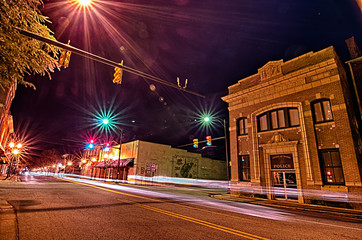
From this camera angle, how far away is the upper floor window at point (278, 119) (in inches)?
640

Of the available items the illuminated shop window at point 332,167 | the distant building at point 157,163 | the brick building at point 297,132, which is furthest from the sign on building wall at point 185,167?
the illuminated shop window at point 332,167

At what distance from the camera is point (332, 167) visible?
13406 mm

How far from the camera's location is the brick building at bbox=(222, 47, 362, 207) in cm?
1323

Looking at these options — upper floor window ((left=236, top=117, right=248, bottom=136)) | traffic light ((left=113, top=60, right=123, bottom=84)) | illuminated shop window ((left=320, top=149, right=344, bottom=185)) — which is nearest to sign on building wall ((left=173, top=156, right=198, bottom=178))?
upper floor window ((left=236, top=117, right=248, bottom=136))

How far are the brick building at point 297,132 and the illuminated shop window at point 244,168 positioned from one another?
0.31ft

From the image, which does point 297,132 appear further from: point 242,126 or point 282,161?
point 242,126

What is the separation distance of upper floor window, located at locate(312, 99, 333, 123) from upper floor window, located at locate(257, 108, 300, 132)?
1.32 m

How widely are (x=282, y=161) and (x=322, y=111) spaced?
5.12m

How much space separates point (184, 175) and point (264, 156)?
81.0ft

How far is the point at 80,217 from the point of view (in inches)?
253

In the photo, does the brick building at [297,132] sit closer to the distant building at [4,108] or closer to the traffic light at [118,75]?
the traffic light at [118,75]

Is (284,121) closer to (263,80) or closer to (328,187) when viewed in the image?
(263,80)

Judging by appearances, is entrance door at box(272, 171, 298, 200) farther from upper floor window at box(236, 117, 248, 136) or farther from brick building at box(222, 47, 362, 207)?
upper floor window at box(236, 117, 248, 136)

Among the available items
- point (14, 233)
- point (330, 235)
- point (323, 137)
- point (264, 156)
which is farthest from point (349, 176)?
point (14, 233)
